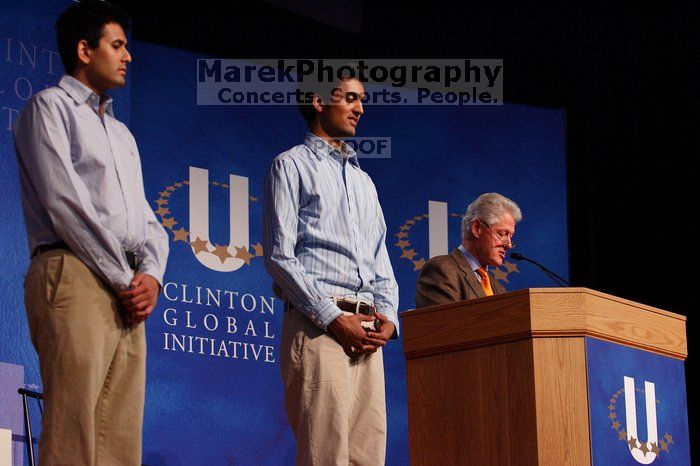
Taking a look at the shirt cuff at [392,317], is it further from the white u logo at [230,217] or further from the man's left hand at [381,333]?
the white u logo at [230,217]

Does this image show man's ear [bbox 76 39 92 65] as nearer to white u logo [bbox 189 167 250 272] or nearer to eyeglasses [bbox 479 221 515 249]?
eyeglasses [bbox 479 221 515 249]

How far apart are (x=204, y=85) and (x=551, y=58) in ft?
7.32

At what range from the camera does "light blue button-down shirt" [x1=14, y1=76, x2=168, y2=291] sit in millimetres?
2379

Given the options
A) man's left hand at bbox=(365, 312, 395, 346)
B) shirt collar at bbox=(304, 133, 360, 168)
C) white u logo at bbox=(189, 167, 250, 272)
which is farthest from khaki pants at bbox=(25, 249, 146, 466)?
white u logo at bbox=(189, 167, 250, 272)

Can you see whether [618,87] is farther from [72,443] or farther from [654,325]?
[72,443]

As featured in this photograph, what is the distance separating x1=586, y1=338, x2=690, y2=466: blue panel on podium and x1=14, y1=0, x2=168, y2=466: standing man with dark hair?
135 centimetres

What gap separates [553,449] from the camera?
10.0ft

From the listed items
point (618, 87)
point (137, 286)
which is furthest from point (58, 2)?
point (618, 87)

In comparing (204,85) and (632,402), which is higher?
(204,85)

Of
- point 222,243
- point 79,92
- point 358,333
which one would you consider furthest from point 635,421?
point 222,243

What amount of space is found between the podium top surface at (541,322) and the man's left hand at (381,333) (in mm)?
375

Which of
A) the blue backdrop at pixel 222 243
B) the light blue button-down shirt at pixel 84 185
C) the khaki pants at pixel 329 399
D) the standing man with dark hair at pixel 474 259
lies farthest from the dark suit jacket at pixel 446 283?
the light blue button-down shirt at pixel 84 185

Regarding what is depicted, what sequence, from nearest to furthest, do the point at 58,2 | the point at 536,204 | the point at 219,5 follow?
the point at 58,2 → the point at 219,5 → the point at 536,204

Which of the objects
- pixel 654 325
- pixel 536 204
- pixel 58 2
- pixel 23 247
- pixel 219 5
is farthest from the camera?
pixel 536 204
